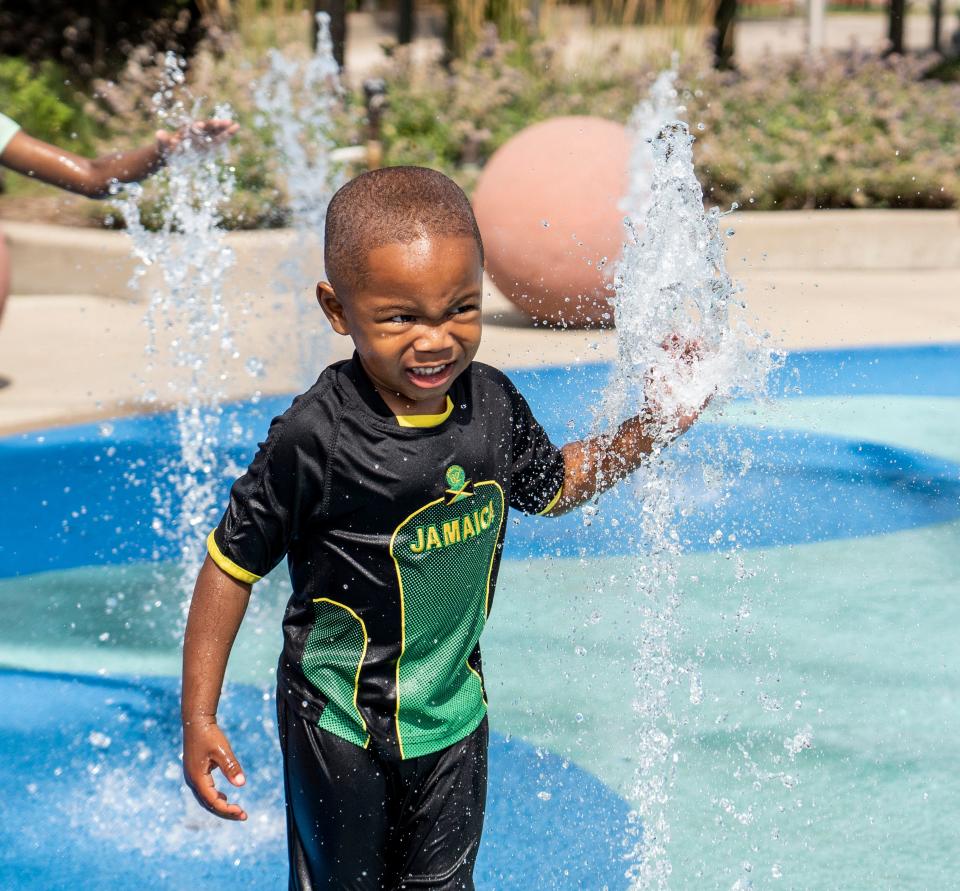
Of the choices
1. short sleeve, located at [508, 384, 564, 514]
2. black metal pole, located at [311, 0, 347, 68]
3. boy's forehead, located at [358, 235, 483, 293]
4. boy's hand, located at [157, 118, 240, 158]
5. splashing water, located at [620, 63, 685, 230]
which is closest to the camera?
boy's forehead, located at [358, 235, 483, 293]

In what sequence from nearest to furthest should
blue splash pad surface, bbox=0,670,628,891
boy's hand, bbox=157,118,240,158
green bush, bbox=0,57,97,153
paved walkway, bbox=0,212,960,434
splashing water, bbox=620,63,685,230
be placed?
blue splash pad surface, bbox=0,670,628,891 < boy's hand, bbox=157,118,240,158 < paved walkway, bbox=0,212,960,434 < splashing water, bbox=620,63,685,230 < green bush, bbox=0,57,97,153

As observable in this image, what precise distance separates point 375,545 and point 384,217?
47 cm

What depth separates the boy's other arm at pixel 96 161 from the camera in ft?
12.4

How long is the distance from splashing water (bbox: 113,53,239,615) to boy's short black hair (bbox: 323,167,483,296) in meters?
1.84

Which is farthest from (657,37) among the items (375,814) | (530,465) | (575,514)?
(375,814)

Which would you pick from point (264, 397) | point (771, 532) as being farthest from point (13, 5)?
point (771, 532)

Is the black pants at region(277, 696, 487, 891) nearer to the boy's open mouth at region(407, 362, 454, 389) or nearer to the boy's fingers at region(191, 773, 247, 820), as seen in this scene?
the boy's fingers at region(191, 773, 247, 820)

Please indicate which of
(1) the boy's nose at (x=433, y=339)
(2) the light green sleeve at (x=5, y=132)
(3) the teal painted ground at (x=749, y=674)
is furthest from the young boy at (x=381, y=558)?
(2) the light green sleeve at (x=5, y=132)

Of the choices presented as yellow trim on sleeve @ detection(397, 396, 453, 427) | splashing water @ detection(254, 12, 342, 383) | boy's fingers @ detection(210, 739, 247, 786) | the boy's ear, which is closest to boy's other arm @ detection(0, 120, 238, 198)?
the boy's ear

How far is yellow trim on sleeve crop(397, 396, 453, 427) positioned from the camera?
2130 millimetres

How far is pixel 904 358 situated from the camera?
746 cm

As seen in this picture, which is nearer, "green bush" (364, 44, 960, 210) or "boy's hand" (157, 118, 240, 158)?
"boy's hand" (157, 118, 240, 158)

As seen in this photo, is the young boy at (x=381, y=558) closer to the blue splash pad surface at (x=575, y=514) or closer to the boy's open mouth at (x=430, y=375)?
the boy's open mouth at (x=430, y=375)

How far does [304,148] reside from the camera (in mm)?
9484
